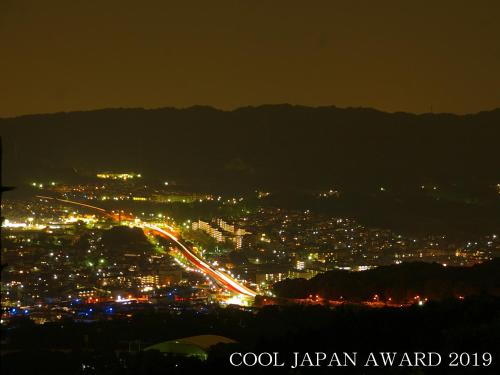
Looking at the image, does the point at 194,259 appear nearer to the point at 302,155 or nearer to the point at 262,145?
the point at 302,155

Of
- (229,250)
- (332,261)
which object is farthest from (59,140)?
(332,261)

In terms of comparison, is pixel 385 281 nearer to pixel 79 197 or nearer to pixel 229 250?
pixel 229 250

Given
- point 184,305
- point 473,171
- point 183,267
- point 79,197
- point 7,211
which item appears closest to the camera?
point 184,305

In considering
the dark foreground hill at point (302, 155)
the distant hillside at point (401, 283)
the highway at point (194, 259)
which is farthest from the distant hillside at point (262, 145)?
the distant hillside at point (401, 283)

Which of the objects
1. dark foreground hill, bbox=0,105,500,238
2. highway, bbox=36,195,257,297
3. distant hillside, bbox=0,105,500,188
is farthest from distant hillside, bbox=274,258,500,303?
distant hillside, bbox=0,105,500,188

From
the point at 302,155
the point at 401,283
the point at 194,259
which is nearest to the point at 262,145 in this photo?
the point at 302,155

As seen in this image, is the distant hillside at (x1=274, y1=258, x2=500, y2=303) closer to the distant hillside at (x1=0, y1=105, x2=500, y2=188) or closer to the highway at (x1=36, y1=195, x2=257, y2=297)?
the highway at (x1=36, y1=195, x2=257, y2=297)
